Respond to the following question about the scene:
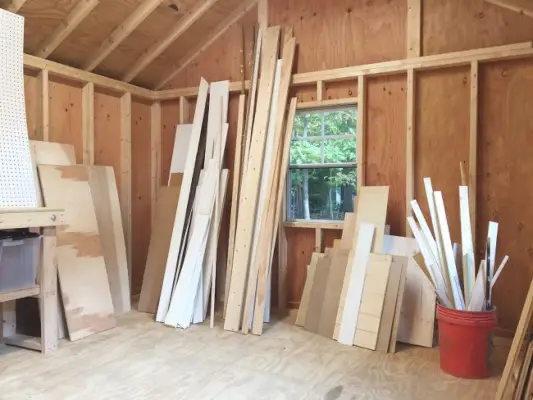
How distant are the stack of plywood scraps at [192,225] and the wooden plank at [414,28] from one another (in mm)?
1684

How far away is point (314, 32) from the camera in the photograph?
418 cm

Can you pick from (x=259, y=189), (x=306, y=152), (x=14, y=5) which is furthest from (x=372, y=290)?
(x=14, y=5)

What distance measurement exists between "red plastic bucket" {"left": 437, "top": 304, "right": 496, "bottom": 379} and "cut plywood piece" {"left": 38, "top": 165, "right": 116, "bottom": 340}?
8.68 ft

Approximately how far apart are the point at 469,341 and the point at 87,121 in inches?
146

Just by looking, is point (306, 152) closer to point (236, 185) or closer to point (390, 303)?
point (236, 185)

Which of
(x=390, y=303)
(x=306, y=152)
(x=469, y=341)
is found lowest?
(x=469, y=341)

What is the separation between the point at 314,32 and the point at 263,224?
186 cm

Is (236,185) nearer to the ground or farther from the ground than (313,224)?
farther from the ground

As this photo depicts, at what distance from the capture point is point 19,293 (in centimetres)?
304

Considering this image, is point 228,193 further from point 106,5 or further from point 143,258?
point 106,5

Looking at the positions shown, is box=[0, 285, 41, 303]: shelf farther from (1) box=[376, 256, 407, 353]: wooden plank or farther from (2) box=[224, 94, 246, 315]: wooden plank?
(1) box=[376, 256, 407, 353]: wooden plank

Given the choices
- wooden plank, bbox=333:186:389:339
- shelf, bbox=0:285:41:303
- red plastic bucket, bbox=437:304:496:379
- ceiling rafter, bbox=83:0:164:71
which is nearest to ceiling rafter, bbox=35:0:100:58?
ceiling rafter, bbox=83:0:164:71

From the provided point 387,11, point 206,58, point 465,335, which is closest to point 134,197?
point 206,58

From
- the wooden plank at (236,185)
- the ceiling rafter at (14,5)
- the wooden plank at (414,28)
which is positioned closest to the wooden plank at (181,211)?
the wooden plank at (236,185)
